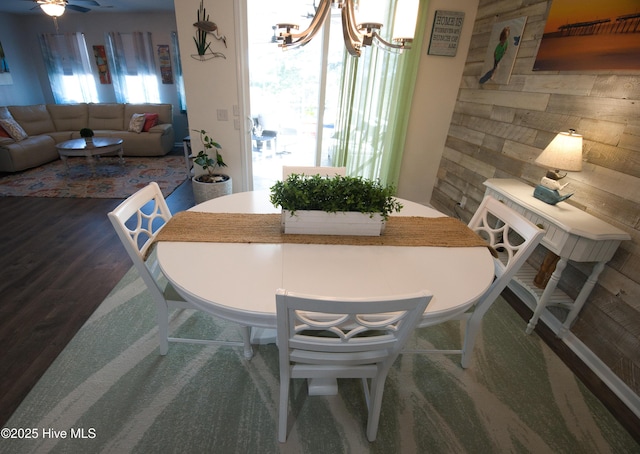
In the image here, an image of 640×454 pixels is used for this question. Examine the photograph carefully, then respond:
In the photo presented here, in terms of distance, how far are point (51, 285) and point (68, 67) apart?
18.9 feet

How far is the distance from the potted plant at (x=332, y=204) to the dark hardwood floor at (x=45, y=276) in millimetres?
1490

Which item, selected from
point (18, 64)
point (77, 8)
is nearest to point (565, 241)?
point (77, 8)

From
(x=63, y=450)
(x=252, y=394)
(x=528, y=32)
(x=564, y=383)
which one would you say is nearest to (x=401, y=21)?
(x=528, y=32)

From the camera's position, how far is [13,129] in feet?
14.1

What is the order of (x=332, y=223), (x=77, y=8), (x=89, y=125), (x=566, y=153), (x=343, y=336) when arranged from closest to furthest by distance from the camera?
(x=343, y=336) → (x=332, y=223) → (x=566, y=153) → (x=77, y=8) → (x=89, y=125)

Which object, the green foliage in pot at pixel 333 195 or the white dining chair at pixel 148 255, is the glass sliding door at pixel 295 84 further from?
the green foliage in pot at pixel 333 195

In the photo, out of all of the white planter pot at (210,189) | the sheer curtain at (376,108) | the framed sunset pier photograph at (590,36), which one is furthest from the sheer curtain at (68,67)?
the framed sunset pier photograph at (590,36)

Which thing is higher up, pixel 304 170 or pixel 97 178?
pixel 304 170

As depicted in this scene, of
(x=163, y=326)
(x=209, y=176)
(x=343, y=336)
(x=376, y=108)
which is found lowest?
(x=163, y=326)

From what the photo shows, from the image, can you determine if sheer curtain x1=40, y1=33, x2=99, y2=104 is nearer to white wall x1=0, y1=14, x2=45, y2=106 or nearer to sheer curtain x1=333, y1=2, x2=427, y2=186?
white wall x1=0, y1=14, x2=45, y2=106

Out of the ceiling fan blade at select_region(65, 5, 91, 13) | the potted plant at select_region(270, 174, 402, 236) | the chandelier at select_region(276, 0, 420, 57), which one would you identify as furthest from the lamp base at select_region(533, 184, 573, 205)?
the ceiling fan blade at select_region(65, 5, 91, 13)

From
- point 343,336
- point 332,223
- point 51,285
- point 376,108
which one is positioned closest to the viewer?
point 343,336

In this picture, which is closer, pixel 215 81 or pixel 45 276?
pixel 45 276

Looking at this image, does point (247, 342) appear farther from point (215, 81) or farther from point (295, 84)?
point (295, 84)
